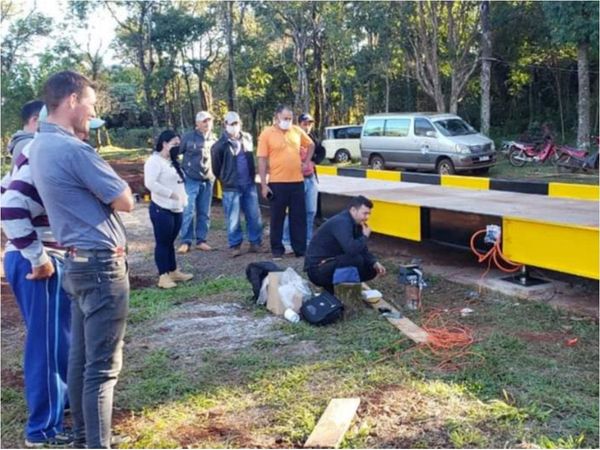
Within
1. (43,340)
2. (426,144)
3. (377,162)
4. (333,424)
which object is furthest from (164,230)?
(377,162)

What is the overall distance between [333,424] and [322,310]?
1589 millimetres

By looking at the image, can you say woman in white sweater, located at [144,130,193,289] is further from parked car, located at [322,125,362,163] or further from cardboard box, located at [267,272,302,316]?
parked car, located at [322,125,362,163]

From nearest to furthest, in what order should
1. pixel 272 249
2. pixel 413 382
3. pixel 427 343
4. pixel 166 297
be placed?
pixel 413 382 → pixel 427 343 → pixel 166 297 → pixel 272 249

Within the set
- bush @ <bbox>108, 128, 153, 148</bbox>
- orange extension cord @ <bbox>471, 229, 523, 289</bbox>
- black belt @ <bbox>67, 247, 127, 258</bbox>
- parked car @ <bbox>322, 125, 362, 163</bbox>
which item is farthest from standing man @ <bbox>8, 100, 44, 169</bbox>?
bush @ <bbox>108, 128, 153, 148</bbox>

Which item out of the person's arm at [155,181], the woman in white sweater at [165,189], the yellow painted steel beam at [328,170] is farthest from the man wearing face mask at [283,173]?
the yellow painted steel beam at [328,170]

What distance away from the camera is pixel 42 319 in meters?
2.91

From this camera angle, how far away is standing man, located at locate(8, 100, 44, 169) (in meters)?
3.05

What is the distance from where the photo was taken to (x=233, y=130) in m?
6.67

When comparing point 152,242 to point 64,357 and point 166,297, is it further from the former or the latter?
point 64,357

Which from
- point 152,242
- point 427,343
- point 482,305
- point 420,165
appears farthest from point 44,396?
point 420,165

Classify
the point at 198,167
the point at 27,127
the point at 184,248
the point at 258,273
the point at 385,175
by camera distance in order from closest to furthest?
the point at 27,127
the point at 258,273
the point at 198,167
the point at 184,248
the point at 385,175

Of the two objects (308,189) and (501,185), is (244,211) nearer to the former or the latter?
(308,189)

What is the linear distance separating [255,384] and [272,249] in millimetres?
3220

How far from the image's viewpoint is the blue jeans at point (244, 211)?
22.7ft
